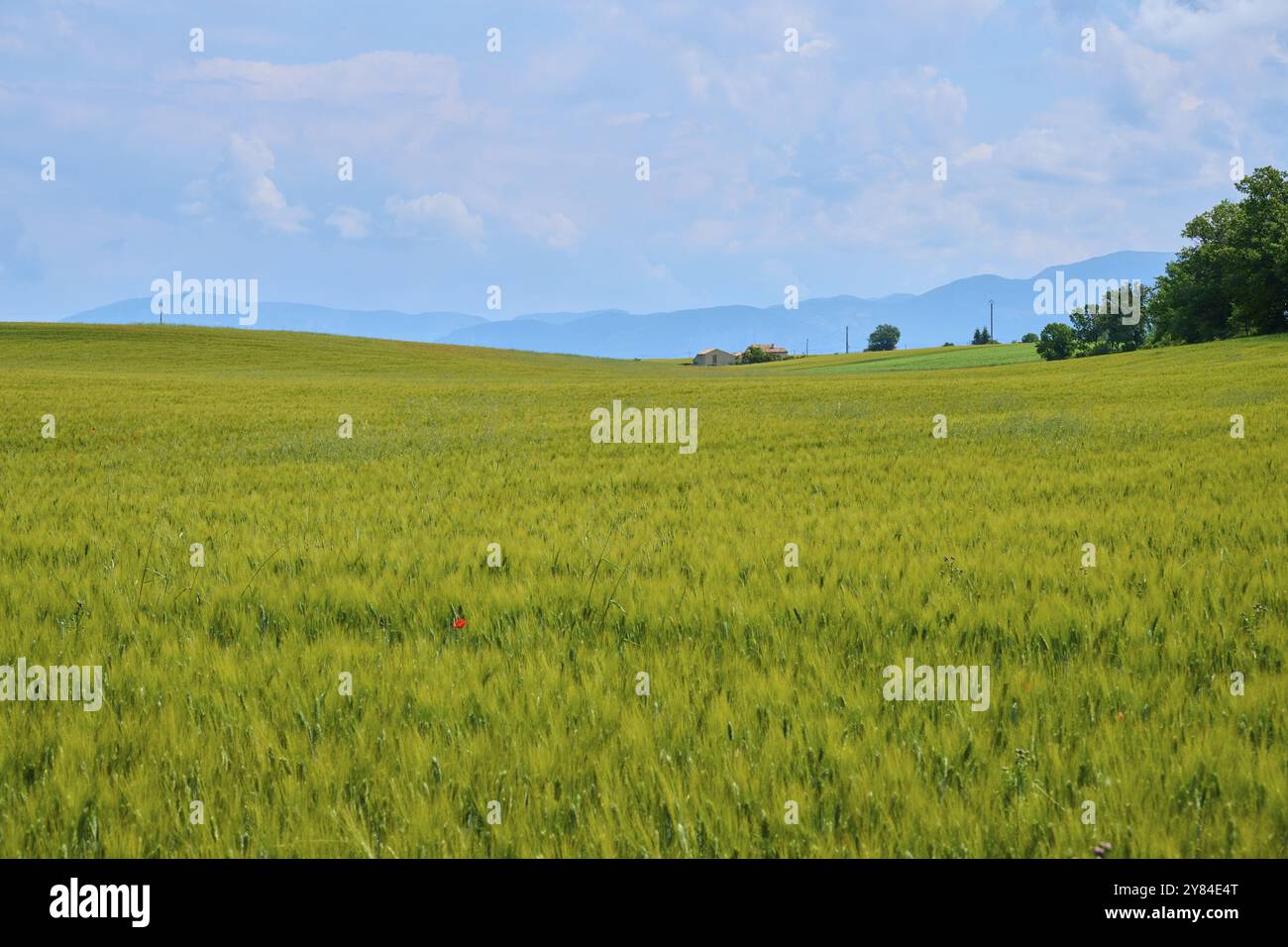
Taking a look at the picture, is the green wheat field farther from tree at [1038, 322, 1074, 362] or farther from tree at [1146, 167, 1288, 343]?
tree at [1038, 322, 1074, 362]

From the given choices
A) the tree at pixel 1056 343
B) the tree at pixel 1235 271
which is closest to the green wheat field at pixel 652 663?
the tree at pixel 1235 271

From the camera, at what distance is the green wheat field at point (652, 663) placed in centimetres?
287

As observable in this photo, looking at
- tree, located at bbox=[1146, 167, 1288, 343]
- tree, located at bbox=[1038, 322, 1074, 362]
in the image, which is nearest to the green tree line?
tree, located at bbox=[1146, 167, 1288, 343]

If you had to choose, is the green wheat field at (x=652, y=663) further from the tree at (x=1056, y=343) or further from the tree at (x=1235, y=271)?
the tree at (x=1056, y=343)

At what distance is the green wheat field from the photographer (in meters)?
2.87

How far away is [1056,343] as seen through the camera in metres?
116

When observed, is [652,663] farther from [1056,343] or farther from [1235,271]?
[1056,343]

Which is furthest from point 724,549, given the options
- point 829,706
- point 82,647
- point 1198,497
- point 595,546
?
point 1198,497

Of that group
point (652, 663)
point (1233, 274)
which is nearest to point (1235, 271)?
point (1233, 274)

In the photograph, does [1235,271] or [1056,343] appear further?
[1056,343]

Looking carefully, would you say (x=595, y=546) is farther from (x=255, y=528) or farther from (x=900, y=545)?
(x=255, y=528)

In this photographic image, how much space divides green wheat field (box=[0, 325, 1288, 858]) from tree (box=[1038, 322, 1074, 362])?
117 metres

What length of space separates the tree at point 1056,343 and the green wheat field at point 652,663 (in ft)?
382

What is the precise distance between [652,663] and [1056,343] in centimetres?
12842
